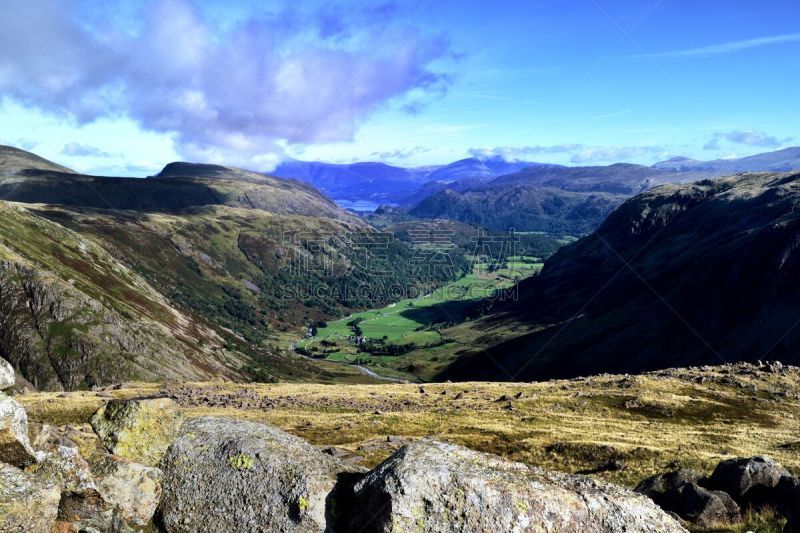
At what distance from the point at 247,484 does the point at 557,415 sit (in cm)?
4867

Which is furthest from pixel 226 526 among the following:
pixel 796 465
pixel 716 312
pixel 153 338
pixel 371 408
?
pixel 716 312

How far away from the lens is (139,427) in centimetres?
1502

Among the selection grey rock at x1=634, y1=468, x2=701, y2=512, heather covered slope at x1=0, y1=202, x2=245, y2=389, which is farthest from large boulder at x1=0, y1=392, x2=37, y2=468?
heather covered slope at x1=0, y1=202, x2=245, y2=389

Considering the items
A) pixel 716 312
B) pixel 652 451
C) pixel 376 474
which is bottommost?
pixel 716 312

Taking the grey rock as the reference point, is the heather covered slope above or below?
below

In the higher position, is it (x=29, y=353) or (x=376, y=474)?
(x=376, y=474)

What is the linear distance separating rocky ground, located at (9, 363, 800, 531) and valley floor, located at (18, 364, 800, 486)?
0.83 feet

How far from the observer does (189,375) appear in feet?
620

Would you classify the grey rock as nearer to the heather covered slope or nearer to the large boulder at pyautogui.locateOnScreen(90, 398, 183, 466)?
the large boulder at pyautogui.locateOnScreen(90, 398, 183, 466)

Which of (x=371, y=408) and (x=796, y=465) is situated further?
(x=371, y=408)

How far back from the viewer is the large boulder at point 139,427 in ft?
47.9

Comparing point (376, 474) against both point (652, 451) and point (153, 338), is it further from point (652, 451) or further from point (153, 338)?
point (153, 338)

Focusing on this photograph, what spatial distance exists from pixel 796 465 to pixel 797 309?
16007 centimetres

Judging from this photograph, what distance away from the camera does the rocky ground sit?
12.6 meters
